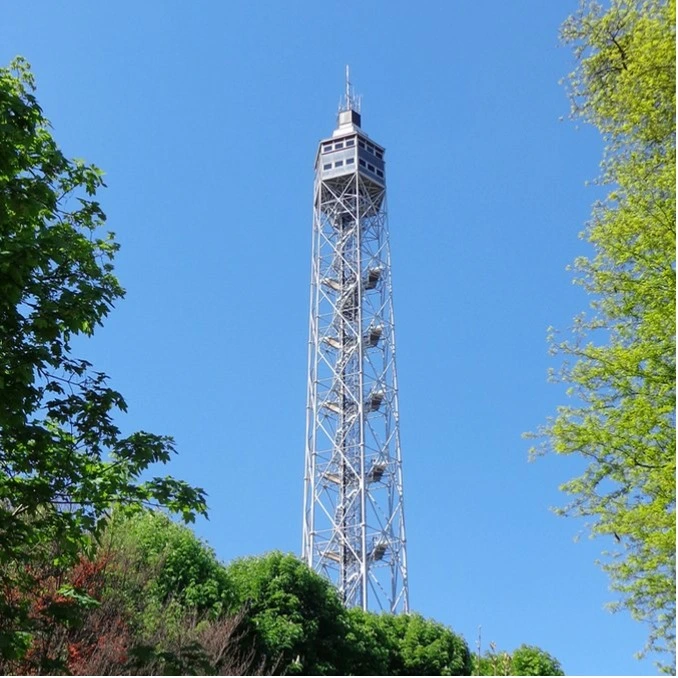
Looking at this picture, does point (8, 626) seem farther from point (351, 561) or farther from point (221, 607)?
point (351, 561)

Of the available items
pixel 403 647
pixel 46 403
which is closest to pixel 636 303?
pixel 46 403

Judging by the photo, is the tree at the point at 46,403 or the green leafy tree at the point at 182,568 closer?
the tree at the point at 46,403

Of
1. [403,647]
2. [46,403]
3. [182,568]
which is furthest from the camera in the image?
[403,647]

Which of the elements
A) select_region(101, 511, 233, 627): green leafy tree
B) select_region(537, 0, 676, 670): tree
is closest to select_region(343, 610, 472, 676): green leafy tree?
select_region(101, 511, 233, 627): green leafy tree

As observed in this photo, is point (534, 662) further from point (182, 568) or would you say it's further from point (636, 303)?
point (636, 303)

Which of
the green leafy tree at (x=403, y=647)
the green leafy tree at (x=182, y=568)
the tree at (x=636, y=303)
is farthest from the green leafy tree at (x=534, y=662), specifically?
the tree at (x=636, y=303)

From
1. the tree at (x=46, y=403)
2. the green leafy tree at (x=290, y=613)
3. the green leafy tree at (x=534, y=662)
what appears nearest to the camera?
the tree at (x=46, y=403)

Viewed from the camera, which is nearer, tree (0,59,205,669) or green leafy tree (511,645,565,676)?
tree (0,59,205,669)

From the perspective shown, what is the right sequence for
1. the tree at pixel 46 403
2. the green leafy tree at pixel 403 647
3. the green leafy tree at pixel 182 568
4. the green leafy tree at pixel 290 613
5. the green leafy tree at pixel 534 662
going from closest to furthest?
the tree at pixel 46 403 → the green leafy tree at pixel 182 568 → the green leafy tree at pixel 290 613 → the green leafy tree at pixel 403 647 → the green leafy tree at pixel 534 662

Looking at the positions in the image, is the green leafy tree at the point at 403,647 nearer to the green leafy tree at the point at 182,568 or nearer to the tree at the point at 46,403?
the green leafy tree at the point at 182,568

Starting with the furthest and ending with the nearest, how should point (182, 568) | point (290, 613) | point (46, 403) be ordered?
1. point (290, 613)
2. point (182, 568)
3. point (46, 403)

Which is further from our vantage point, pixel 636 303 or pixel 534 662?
pixel 534 662

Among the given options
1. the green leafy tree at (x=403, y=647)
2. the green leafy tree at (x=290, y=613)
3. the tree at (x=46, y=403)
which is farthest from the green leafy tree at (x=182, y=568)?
the tree at (x=46, y=403)

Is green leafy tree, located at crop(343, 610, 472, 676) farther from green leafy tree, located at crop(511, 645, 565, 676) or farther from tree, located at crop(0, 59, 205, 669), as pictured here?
tree, located at crop(0, 59, 205, 669)
